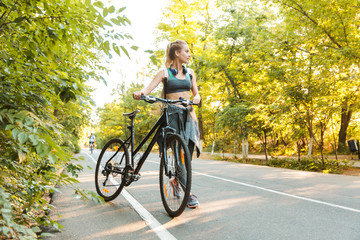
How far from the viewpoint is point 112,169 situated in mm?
4566

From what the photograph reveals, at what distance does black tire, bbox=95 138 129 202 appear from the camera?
434cm

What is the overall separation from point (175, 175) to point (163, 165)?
0.80 ft

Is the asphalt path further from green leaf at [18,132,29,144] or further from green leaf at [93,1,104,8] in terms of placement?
green leaf at [93,1,104,8]

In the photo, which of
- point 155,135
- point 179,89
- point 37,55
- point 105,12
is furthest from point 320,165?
point 37,55

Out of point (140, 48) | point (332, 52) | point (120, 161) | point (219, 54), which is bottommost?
point (120, 161)

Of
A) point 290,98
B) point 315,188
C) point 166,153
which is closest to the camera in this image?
point 166,153

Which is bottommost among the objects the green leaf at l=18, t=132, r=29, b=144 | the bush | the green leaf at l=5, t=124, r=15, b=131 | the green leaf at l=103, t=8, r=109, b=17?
the bush

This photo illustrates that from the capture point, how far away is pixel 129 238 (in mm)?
2826

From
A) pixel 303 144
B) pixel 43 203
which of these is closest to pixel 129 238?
pixel 43 203

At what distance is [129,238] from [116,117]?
129 feet

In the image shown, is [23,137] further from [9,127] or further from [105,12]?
[105,12]

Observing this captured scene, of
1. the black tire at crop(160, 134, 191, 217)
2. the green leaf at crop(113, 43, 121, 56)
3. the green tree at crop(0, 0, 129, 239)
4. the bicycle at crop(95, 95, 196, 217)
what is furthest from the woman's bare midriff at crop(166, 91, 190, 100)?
the green leaf at crop(113, 43, 121, 56)

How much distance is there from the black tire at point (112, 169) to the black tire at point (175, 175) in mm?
822

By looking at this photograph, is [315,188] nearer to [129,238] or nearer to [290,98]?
[129,238]
